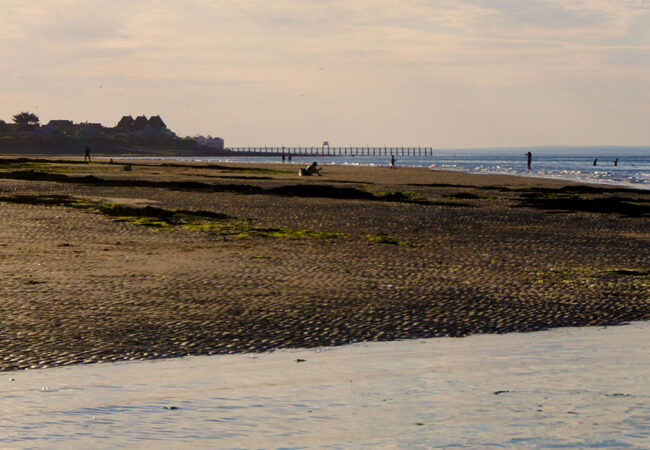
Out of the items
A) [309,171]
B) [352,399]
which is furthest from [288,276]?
[309,171]

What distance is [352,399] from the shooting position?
656cm

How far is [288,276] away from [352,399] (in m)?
6.62

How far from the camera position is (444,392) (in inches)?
267

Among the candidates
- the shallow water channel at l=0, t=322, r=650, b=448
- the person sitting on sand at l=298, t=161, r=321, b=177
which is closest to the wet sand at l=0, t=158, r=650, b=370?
the shallow water channel at l=0, t=322, r=650, b=448

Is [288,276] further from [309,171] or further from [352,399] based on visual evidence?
[309,171]

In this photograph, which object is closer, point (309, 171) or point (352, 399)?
point (352, 399)

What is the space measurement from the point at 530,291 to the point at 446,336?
130 inches

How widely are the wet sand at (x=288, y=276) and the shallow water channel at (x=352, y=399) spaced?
0.81 m

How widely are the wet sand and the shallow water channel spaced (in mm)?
812

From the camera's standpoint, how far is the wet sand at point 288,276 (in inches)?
361

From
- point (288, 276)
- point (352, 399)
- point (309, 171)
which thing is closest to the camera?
point (352, 399)

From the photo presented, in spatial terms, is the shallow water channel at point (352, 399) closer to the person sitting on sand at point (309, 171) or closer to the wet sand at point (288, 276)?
the wet sand at point (288, 276)

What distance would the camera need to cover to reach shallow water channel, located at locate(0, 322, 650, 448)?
5.55 m

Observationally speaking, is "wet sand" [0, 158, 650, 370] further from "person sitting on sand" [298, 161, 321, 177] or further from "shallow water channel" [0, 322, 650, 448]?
"person sitting on sand" [298, 161, 321, 177]
